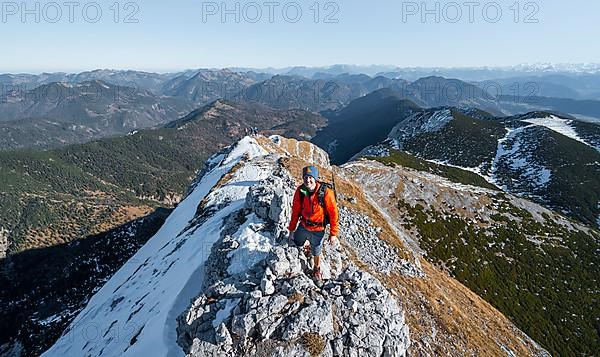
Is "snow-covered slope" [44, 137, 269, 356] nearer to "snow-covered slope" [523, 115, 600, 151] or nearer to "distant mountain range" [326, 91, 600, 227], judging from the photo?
"distant mountain range" [326, 91, 600, 227]

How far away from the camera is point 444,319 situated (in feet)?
82.7

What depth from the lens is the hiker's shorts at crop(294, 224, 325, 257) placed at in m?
15.6

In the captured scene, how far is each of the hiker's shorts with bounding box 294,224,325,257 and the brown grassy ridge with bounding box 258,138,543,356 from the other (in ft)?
31.6

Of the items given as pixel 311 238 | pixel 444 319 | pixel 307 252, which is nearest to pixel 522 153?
pixel 444 319

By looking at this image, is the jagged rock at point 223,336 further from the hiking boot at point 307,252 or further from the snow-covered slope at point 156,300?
the hiking boot at point 307,252

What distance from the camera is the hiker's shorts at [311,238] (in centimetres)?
1564

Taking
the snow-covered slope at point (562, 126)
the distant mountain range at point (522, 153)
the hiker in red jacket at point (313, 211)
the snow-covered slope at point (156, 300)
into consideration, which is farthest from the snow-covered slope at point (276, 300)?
the snow-covered slope at point (562, 126)

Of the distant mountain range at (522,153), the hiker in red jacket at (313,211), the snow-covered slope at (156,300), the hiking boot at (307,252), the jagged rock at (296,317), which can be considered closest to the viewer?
the jagged rock at (296,317)

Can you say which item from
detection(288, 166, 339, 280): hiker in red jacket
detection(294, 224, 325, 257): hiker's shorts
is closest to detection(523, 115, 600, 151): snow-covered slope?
detection(294, 224, 325, 257): hiker's shorts

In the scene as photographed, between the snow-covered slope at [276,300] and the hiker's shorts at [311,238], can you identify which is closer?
the snow-covered slope at [276,300]

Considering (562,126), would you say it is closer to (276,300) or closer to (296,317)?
(296,317)

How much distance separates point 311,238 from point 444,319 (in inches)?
628

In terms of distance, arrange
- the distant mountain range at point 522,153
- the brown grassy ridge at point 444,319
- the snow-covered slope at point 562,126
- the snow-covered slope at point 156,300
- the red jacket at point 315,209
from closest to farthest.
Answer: the red jacket at point 315,209 < the snow-covered slope at point 156,300 < the brown grassy ridge at point 444,319 < the distant mountain range at point 522,153 < the snow-covered slope at point 562,126

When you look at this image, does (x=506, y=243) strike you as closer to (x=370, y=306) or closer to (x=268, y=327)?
(x=370, y=306)
